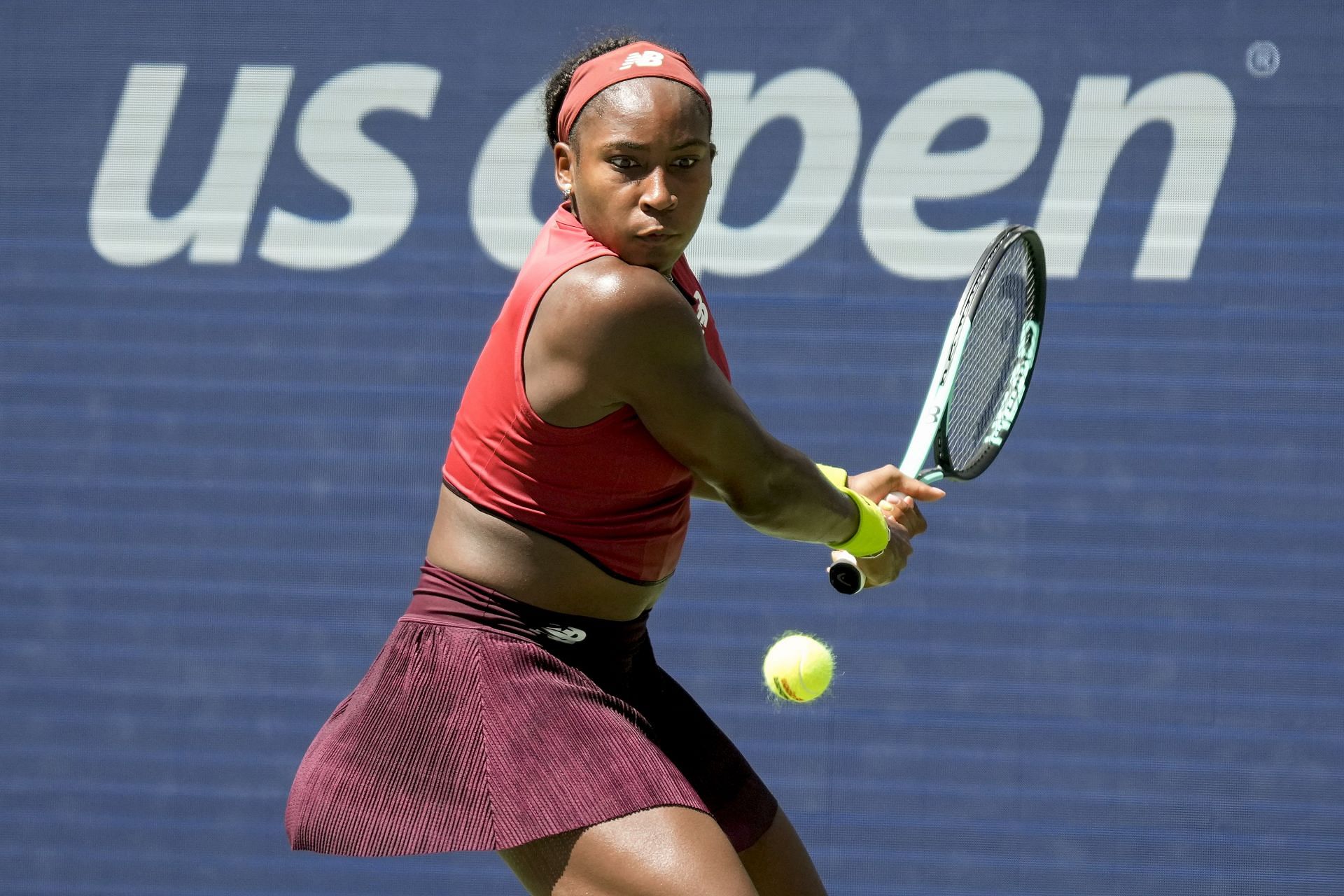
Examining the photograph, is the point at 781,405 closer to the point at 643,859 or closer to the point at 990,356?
the point at 990,356

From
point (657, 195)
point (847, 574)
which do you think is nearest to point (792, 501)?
point (847, 574)

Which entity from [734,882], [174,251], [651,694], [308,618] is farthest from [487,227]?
[734,882]

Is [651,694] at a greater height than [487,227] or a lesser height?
lesser

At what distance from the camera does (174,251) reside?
169 inches

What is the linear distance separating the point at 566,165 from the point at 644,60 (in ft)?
0.60

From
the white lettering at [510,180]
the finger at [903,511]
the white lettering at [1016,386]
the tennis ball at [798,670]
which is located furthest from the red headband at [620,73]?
the white lettering at [510,180]

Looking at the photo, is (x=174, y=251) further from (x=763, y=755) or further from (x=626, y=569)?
(x=626, y=569)

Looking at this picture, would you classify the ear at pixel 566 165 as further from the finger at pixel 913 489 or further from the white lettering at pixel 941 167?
the white lettering at pixel 941 167

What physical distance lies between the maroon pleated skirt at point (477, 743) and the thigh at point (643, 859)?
2cm

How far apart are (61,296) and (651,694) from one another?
8.42 ft

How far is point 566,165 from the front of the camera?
2.27m

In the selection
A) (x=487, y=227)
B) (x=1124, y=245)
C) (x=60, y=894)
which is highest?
(x=1124, y=245)

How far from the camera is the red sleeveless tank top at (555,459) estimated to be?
6.95 ft

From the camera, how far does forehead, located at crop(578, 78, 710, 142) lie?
2.14 m
